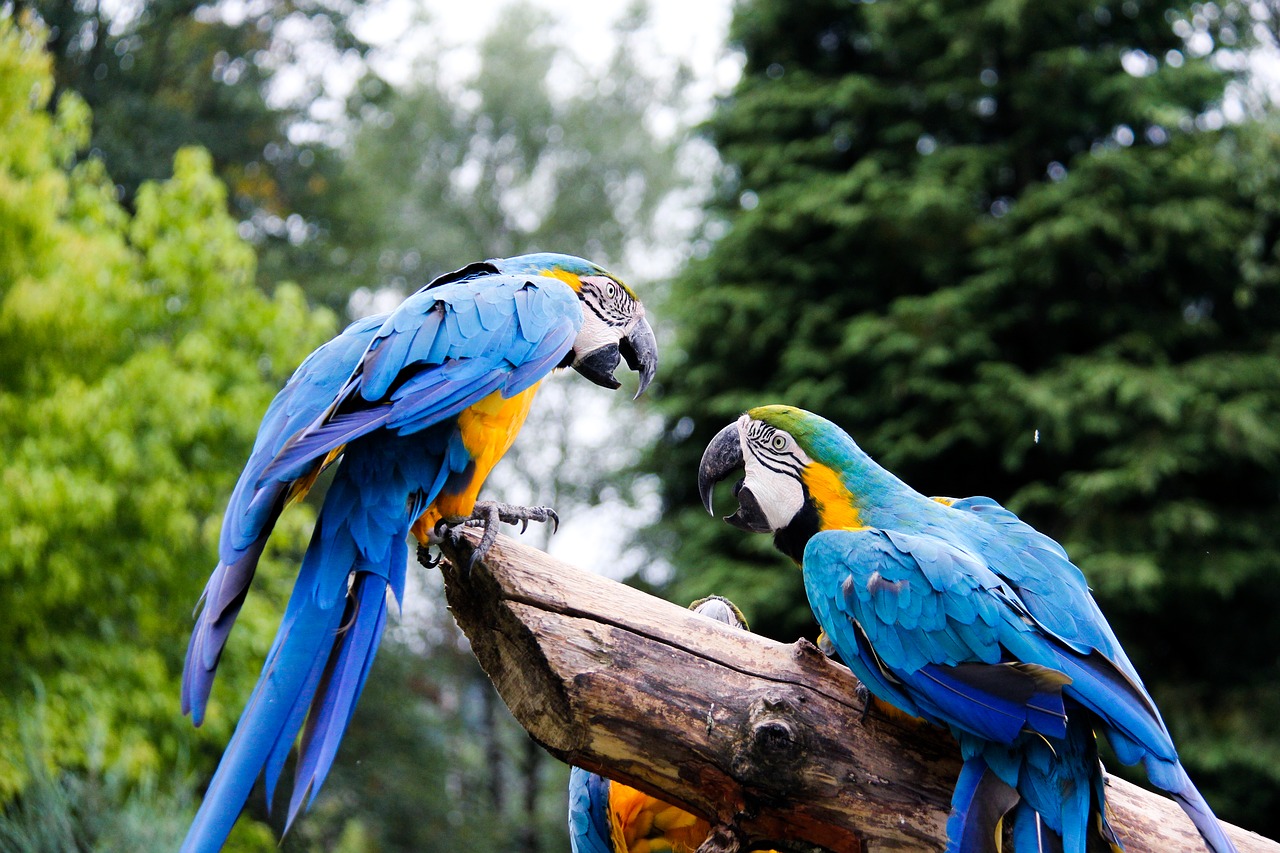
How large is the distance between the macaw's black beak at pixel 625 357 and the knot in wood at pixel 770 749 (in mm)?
919

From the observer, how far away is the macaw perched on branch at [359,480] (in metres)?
1.76

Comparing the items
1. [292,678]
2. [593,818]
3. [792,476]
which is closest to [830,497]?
[792,476]

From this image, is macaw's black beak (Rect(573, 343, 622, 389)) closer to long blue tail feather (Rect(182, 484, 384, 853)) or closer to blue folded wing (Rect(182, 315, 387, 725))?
blue folded wing (Rect(182, 315, 387, 725))

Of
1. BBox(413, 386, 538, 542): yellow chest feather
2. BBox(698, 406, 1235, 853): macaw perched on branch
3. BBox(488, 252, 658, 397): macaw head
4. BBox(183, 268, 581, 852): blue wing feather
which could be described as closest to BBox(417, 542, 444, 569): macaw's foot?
BBox(413, 386, 538, 542): yellow chest feather

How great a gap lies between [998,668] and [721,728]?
543 mm

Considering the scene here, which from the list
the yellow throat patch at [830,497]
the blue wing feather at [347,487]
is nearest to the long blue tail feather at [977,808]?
the yellow throat patch at [830,497]

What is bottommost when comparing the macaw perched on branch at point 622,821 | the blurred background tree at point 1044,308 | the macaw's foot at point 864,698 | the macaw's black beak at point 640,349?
the blurred background tree at point 1044,308

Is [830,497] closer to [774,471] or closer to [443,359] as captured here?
[774,471]

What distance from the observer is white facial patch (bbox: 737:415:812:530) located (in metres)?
2.21

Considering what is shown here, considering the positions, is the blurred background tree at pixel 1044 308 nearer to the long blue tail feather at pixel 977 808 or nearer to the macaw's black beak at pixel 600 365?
the macaw's black beak at pixel 600 365

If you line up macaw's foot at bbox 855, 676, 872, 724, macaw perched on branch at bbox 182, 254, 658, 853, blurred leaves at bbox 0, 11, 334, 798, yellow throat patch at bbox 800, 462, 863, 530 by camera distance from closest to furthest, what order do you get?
macaw perched on branch at bbox 182, 254, 658, 853, macaw's foot at bbox 855, 676, 872, 724, yellow throat patch at bbox 800, 462, 863, 530, blurred leaves at bbox 0, 11, 334, 798

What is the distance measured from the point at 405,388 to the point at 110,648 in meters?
4.99

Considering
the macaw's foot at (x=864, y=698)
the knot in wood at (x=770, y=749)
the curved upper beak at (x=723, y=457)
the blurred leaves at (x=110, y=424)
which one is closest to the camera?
the knot in wood at (x=770, y=749)

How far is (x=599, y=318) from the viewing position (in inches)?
99.7
